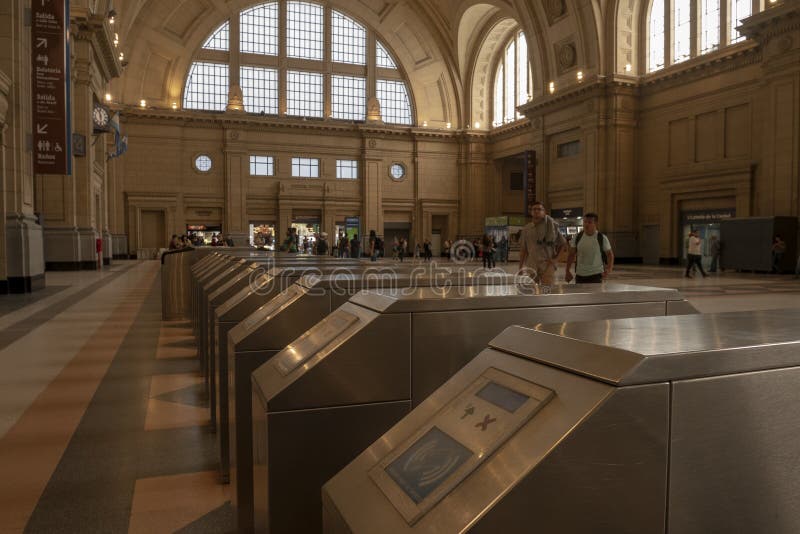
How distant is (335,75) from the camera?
40875mm

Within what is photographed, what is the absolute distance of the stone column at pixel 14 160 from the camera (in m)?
12.6

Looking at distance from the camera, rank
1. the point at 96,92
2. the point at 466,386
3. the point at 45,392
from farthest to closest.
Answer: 1. the point at 96,92
2. the point at 45,392
3. the point at 466,386

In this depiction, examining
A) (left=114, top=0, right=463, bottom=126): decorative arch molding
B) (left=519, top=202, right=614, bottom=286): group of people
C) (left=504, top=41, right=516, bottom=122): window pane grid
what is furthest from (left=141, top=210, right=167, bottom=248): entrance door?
(left=519, top=202, right=614, bottom=286): group of people

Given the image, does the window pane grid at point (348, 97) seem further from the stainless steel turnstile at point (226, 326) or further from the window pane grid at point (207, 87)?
the stainless steel turnstile at point (226, 326)

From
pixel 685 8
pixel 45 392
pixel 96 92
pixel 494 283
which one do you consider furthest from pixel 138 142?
pixel 494 283

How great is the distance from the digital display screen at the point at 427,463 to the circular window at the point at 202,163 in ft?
128

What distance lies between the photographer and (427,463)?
1147mm

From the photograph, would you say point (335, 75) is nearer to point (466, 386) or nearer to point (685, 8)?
point (685, 8)

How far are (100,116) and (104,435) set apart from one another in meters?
24.1

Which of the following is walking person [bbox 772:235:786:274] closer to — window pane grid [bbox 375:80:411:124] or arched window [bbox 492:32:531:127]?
arched window [bbox 492:32:531:127]

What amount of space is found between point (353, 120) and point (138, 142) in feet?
44.6

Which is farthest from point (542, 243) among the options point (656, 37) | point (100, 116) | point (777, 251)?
point (656, 37)

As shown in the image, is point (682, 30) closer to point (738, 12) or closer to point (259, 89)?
point (738, 12)

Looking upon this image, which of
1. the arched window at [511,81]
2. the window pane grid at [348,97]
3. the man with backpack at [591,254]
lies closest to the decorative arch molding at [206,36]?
the arched window at [511,81]
